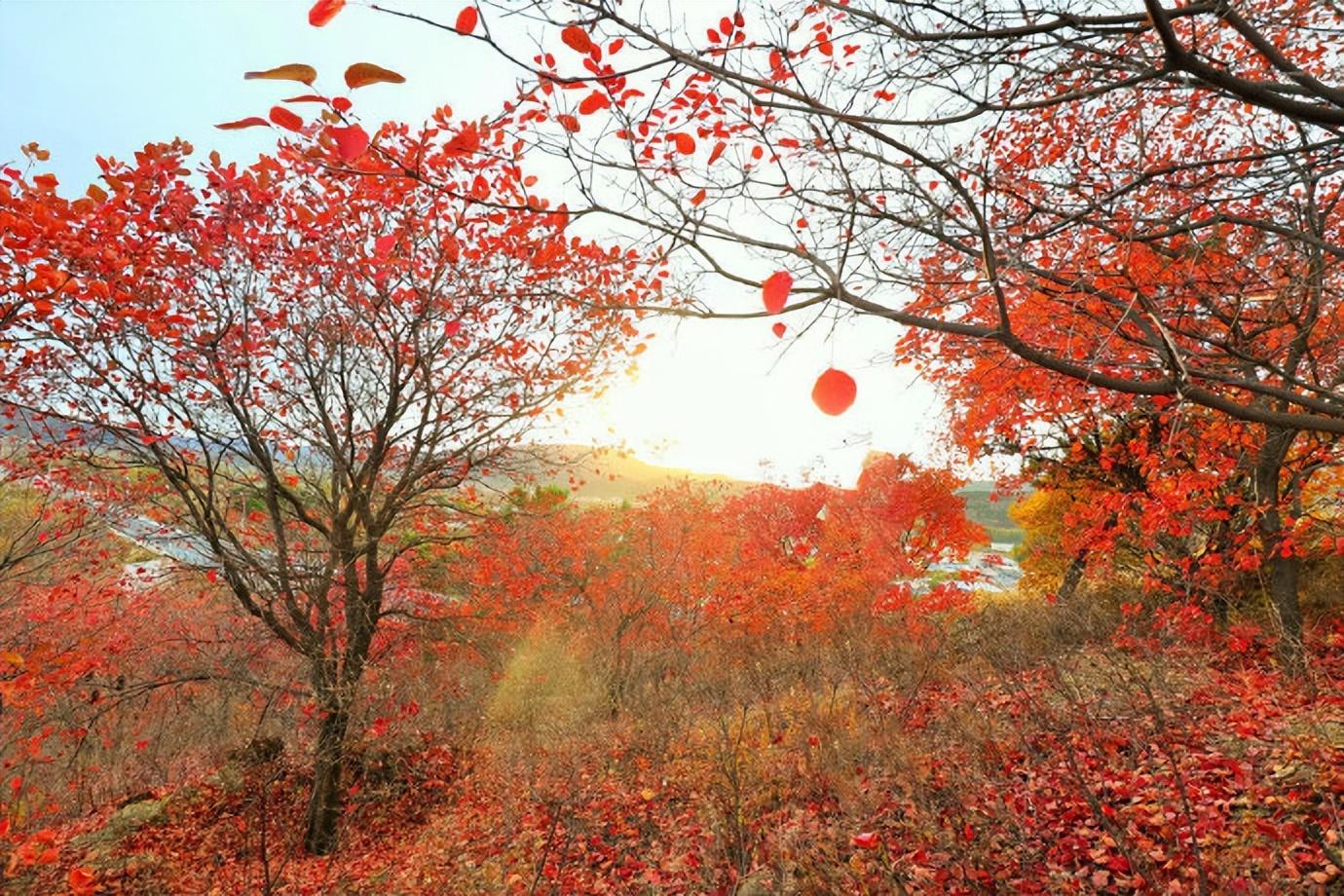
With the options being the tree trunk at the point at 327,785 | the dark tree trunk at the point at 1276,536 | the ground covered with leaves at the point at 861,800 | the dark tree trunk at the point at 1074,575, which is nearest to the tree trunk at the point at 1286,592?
the dark tree trunk at the point at 1276,536

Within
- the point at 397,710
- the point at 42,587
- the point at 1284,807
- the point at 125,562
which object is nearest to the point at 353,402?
the point at 397,710

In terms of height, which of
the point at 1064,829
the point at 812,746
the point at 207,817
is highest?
the point at 1064,829

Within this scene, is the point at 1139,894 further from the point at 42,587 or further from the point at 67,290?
the point at 42,587

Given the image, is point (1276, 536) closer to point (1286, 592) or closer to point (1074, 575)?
point (1286, 592)

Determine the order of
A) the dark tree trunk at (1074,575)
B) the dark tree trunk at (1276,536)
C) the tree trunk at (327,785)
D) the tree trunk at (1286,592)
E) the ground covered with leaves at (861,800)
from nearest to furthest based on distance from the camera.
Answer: the ground covered with leaves at (861,800) → the tree trunk at (327,785) → the dark tree trunk at (1276,536) → the tree trunk at (1286,592) → the dark tree trunk at (1074,575)

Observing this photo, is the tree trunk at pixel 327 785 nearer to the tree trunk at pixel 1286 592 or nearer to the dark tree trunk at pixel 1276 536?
the dark tree trunk at pixel 1276 536

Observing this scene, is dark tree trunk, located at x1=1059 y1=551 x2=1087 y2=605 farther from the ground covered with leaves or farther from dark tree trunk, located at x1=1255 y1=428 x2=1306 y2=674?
dark tree trunk, located at x1=1255 y1=428 x2=1306 y2=674

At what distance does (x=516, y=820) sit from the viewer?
25.2 feet

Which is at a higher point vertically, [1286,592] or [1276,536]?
[1276,536]

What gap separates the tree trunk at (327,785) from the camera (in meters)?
8.00

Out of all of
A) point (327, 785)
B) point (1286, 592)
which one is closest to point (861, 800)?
point (327, 785)

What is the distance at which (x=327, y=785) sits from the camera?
838 centimetres

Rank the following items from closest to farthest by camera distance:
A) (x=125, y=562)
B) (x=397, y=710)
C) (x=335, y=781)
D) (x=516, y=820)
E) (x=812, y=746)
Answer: (x=812, y=746)
(x=516, y=820)
(x=335, y=781)
(x=397, y=710)
(x=125, y=562)

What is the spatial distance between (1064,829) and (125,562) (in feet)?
110
